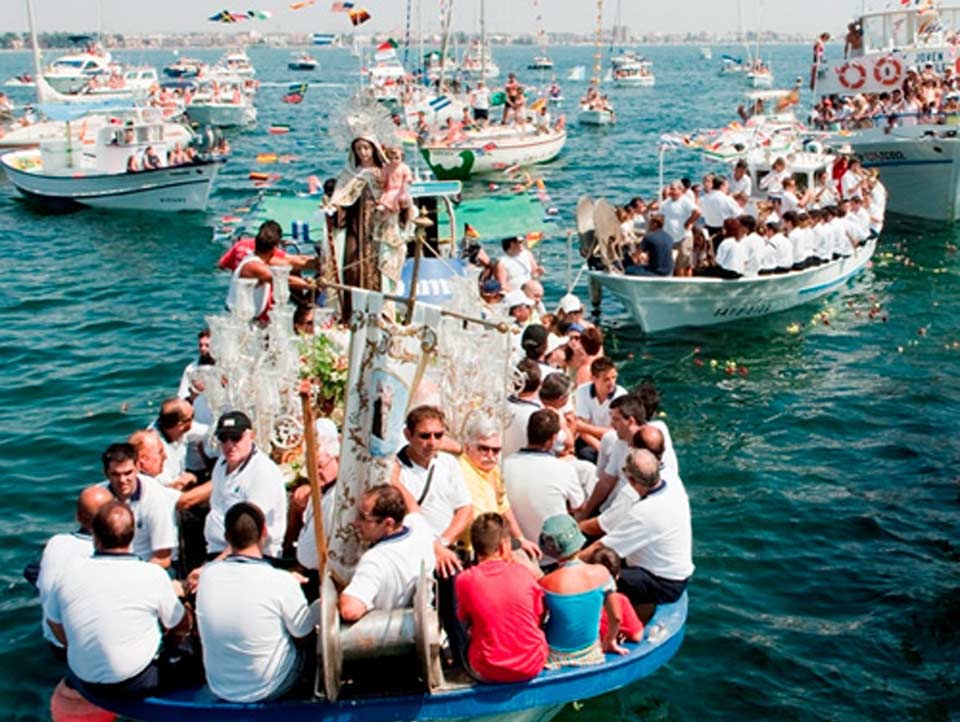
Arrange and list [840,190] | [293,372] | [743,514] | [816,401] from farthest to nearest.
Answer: [840,190] < [816,401] < [743,514] < [293,372]

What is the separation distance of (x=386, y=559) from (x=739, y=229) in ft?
44.2

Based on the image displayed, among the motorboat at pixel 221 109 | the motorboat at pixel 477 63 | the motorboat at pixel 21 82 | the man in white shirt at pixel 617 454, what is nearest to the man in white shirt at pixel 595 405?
the man in white shirt at pixel 617 454

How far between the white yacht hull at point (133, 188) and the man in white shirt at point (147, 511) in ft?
89.3

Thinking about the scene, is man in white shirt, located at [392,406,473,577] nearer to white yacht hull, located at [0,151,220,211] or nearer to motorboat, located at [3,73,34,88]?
white yacht hull, located at [0,151,220,211]

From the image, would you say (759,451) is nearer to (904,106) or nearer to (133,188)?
(904,106)

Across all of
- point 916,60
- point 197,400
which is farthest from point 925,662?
point 916,60

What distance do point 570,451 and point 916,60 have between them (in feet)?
90.5

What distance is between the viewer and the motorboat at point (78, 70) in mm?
82062

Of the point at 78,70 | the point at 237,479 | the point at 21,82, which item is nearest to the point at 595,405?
the point at 237,479

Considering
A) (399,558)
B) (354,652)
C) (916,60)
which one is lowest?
(354,652)

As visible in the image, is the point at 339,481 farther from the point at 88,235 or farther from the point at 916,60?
the point at 916,60

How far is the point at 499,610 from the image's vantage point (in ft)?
22.1

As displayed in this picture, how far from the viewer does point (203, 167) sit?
33.6 m

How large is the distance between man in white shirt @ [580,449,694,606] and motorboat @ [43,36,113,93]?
79.8m
